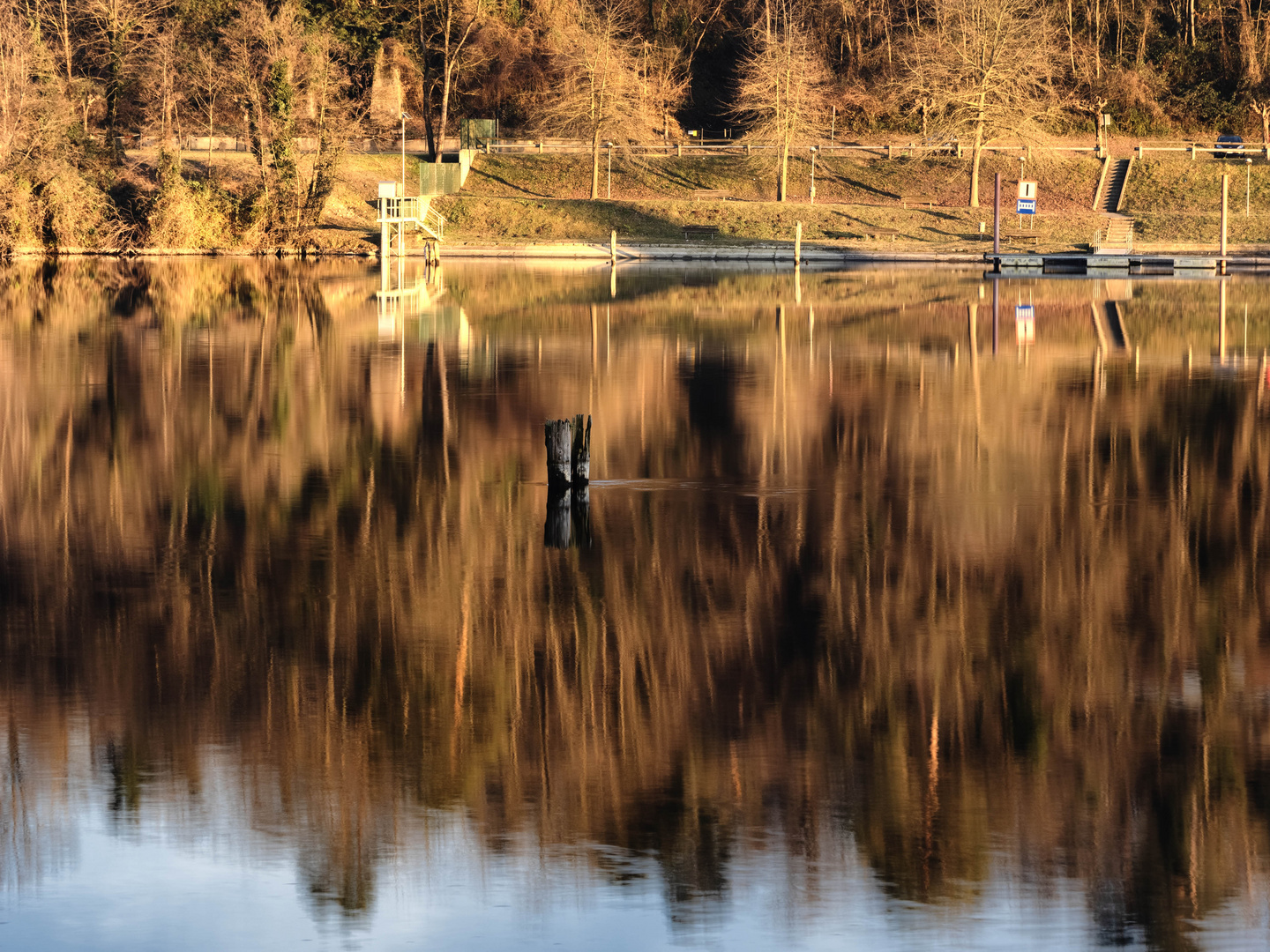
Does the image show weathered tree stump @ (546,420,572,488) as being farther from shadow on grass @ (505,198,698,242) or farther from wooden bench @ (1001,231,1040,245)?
wooden bench @ (1001,231,1040,245)

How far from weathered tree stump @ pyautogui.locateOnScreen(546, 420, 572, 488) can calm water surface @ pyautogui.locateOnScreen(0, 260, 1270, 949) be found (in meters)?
0.62

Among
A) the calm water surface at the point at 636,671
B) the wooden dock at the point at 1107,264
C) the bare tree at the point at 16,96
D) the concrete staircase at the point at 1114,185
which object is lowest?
the calm water surface at the point at 636,671

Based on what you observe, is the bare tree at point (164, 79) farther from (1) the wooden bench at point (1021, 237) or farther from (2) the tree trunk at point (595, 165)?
(1) the wooden bench at point (1021, 237)

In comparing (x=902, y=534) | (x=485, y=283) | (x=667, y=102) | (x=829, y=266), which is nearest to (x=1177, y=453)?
(x=902, y=534)

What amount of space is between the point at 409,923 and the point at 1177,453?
15987 millimetres

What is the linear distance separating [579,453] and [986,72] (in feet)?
210

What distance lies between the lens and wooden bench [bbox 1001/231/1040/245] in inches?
2889

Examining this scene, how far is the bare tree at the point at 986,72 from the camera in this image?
7844 cm

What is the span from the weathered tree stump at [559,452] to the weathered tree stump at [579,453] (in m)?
0.07

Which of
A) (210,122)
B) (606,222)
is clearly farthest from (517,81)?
(606,222)

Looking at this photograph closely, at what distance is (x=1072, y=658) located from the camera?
12.4 meters

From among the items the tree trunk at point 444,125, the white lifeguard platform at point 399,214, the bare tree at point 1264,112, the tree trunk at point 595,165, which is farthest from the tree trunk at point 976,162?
the tree trunk at point 444,125

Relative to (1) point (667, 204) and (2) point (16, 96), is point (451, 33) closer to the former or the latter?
(1) point (667, 204)

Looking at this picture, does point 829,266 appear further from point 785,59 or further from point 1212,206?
point 1212,206
